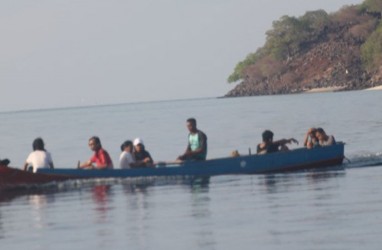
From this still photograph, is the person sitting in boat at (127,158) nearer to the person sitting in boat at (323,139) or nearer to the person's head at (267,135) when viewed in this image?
the person's head at (267,135)

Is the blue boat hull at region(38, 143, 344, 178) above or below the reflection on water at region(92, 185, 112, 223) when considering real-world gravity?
above

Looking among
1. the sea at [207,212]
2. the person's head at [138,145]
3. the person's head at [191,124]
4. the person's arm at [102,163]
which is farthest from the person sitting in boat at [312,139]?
the person's arm at [102,163]

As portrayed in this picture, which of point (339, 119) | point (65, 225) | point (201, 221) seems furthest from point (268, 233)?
point (339, 119)

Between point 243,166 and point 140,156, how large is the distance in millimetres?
2907

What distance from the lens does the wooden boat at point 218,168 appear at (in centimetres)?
3791

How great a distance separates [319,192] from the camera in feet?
106

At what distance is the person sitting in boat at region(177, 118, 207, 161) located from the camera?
37.7 meters

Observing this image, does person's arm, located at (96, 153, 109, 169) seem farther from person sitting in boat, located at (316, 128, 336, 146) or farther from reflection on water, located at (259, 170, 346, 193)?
person sitting in boat, located at (316, 128, 336, 146)

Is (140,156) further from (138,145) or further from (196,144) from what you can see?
(196,144)

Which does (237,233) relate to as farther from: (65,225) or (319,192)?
(319,192)

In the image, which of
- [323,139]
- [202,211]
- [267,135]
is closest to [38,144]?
[267,135]

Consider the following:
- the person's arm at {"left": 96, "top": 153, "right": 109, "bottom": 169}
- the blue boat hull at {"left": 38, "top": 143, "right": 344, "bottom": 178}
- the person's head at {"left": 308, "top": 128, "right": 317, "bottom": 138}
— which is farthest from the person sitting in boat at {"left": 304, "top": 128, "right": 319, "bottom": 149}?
the person's arm at {"left": 96, "top": 153, "right": 109, "bottom": 169}

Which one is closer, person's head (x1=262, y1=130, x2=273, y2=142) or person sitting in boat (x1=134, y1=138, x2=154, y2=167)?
person sitting in boat (x1=134, y1=138, x2=154, y2=167)

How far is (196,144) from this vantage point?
126 feet
